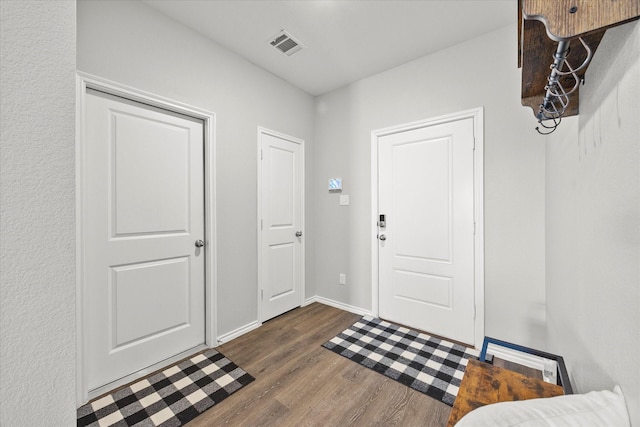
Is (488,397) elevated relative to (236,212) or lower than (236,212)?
lower

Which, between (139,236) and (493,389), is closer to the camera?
(493,389)

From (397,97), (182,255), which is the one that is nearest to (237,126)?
(182,255)

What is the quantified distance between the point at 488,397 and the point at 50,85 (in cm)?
154

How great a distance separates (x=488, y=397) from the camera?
36.9 inches

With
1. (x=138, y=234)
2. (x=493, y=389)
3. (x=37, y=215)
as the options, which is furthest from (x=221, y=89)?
(x=493, y=389)

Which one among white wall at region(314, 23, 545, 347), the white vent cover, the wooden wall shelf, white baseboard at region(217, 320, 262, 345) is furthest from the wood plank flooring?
the white vent cover

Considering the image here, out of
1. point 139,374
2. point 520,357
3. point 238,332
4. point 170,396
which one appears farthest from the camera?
point 238,332

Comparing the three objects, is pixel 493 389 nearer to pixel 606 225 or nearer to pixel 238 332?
pixel 606 225

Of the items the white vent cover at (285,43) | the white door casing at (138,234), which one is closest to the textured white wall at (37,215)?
the white door casing at (138,234)

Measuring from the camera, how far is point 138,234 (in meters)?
1.94

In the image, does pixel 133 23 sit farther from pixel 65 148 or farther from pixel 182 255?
pixel 65 148

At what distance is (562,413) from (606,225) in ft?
1.58

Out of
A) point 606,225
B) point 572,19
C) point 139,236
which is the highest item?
point 572,19

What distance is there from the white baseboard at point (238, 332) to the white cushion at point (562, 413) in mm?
Answer: 2220
